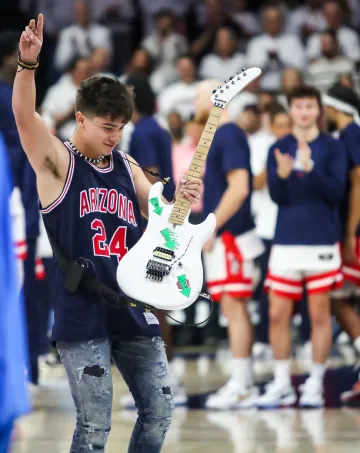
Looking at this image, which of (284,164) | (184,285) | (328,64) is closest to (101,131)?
(184,285)

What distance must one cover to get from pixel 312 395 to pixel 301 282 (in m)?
0.74

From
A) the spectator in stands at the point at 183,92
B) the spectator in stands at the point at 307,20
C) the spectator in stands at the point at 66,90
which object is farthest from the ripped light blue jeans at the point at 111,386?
the spectator in stands at the point at 307,20

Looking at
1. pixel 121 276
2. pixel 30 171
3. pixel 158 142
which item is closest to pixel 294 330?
pixel 158 142

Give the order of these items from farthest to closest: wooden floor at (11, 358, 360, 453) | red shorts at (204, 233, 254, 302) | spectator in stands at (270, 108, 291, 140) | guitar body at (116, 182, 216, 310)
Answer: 1. spectator in stands at (270, 108, 291, 140)
2. red shorts at (204, 233, 254, 302)
3. wooden floor at (11, 358, 360, 453)
4. guitar body at (116, 182, 216, 310)

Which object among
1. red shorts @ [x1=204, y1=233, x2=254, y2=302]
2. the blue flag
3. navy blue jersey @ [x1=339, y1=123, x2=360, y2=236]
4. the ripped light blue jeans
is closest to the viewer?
the blue flag

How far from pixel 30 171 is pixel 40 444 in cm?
177

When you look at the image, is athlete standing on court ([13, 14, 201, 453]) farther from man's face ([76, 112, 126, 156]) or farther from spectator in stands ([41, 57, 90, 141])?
spectator in stands ([41, 57, 90, 141])

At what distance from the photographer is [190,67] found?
41.2ft

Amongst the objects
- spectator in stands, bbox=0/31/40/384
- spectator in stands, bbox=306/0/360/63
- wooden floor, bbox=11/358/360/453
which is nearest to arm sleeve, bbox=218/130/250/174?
spectator in stands, bbox=0/31/40/384

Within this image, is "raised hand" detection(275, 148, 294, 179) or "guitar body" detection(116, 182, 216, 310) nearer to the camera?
"guitar body" detection(116, 182, 216, 310)

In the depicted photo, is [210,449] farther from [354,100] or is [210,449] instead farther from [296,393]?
[354,100]

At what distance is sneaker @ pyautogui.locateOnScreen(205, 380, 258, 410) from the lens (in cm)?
718

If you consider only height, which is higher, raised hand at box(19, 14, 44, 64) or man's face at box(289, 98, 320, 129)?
raised hand at box(19, 14, 44, 64)

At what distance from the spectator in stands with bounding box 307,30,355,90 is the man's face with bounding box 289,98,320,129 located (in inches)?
205
